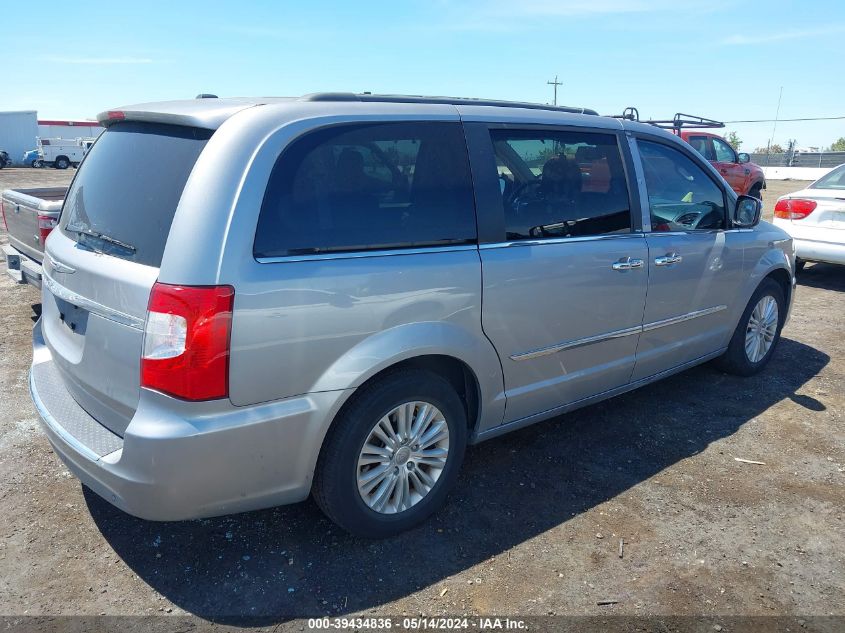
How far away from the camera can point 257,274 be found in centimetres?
237

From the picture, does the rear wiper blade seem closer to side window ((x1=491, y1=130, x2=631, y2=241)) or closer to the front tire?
the front tire

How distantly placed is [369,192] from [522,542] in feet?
5.67

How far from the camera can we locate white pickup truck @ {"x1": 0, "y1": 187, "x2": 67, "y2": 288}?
5.35 meters

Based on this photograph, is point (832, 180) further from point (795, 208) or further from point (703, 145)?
point (703, 145)


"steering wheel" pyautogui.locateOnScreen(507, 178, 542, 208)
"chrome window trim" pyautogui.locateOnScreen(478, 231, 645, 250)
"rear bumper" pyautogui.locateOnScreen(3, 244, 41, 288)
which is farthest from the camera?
"rear bumper" pyautogui.locateOnScreen(3, 244, 41, 288)

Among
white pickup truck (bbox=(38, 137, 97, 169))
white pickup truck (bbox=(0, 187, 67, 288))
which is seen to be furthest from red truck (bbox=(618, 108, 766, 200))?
white pickup truck (bbox=(38, 137, 97, 169))

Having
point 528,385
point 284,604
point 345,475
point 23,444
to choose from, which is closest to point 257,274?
point 345,475

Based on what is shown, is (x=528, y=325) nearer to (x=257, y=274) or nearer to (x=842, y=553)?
(x=257, y=274)

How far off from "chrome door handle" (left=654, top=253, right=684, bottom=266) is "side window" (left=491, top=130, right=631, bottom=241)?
0.29 meters

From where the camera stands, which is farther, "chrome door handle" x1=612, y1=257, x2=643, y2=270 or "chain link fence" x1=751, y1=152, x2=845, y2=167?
"chain link fence" x1=751, y1=152, x2=845, y2=167

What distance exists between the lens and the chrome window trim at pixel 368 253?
244cm

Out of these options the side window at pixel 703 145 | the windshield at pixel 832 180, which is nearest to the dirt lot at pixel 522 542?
the windshield at pixel 832 180

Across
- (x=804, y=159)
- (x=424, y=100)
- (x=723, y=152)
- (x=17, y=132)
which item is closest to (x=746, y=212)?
(x=424, y=100)

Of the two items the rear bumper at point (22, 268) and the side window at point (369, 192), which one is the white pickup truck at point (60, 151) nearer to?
the rear bumper at point (22, 268)
